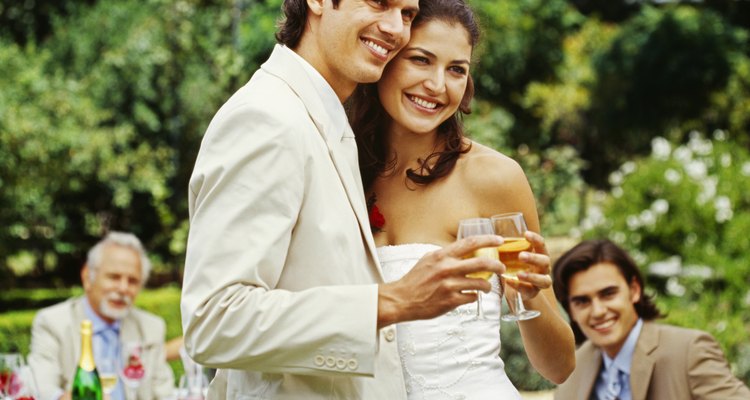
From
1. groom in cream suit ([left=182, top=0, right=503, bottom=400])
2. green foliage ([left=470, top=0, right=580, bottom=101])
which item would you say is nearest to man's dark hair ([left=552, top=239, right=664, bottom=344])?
groom in cream suit ([left=182, top=0, right=503, bottom=400])

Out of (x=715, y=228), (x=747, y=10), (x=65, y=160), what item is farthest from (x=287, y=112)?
(x=747, y=10)

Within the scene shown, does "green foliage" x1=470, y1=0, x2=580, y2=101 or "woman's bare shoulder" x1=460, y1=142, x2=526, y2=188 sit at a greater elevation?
"green foliage" x1=470, y1=0, x2=580, y2=101

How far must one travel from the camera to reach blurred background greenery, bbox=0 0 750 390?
12.3 meters

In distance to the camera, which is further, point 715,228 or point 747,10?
point 747,10

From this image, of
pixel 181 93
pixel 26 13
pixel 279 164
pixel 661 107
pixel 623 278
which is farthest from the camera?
pixel 661 107

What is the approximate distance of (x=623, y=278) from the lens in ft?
17.4

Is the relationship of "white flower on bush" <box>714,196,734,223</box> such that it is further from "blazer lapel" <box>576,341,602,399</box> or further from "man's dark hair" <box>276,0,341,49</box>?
"man's dark hair" <box>276,0,341,49</box>

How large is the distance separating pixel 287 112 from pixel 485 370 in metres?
1.20

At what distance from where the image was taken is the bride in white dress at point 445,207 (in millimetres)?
3096

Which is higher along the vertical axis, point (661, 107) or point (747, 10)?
point (747, 10)

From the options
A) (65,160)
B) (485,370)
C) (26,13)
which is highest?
(26,13)

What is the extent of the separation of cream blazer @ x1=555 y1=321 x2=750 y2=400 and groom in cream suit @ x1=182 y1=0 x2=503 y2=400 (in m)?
2.69

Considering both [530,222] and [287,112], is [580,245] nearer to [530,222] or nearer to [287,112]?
[530,222]

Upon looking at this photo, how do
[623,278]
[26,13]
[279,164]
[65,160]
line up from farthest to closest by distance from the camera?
Result: 1. [26,13]
2. [65,160]
3. [623,278]
4. [279,164]
